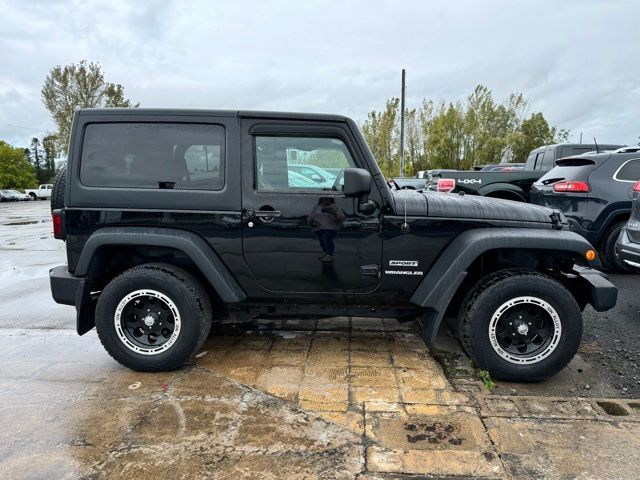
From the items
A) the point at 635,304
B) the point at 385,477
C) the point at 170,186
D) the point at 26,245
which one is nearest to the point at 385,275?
the point at 385,477

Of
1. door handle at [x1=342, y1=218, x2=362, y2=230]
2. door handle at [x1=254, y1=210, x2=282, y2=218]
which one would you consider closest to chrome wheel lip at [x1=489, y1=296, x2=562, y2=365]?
door handle at [x1=342, y1=218, x2=362, y2=230]

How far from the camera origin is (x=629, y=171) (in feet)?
20.9

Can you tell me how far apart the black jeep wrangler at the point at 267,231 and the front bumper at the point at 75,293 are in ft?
0.05

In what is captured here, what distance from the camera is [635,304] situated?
5379mm

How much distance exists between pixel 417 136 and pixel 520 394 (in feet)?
101

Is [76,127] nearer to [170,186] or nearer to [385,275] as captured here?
[170,186]

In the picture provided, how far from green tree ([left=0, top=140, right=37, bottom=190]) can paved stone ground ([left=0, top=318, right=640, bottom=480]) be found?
5756 cm

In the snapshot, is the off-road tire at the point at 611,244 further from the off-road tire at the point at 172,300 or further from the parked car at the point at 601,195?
the off-road tire at the point at 172,300

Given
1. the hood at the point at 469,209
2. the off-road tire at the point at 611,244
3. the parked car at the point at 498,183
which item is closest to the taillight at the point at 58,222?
the hood at the point at 469,209

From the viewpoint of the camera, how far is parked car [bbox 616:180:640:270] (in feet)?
16.5

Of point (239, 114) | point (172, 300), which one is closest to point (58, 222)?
point (172, 300)

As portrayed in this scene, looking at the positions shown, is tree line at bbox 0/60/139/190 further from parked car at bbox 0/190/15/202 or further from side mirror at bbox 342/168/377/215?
side mirror at bbox 342/168/377/215

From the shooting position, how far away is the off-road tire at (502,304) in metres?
3.37

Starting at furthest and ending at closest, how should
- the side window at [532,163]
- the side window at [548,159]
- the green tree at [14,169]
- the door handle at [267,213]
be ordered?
the green tree at [14,169], the side window at [532,163], the side window at [548,159], the door handle at [267,213]
